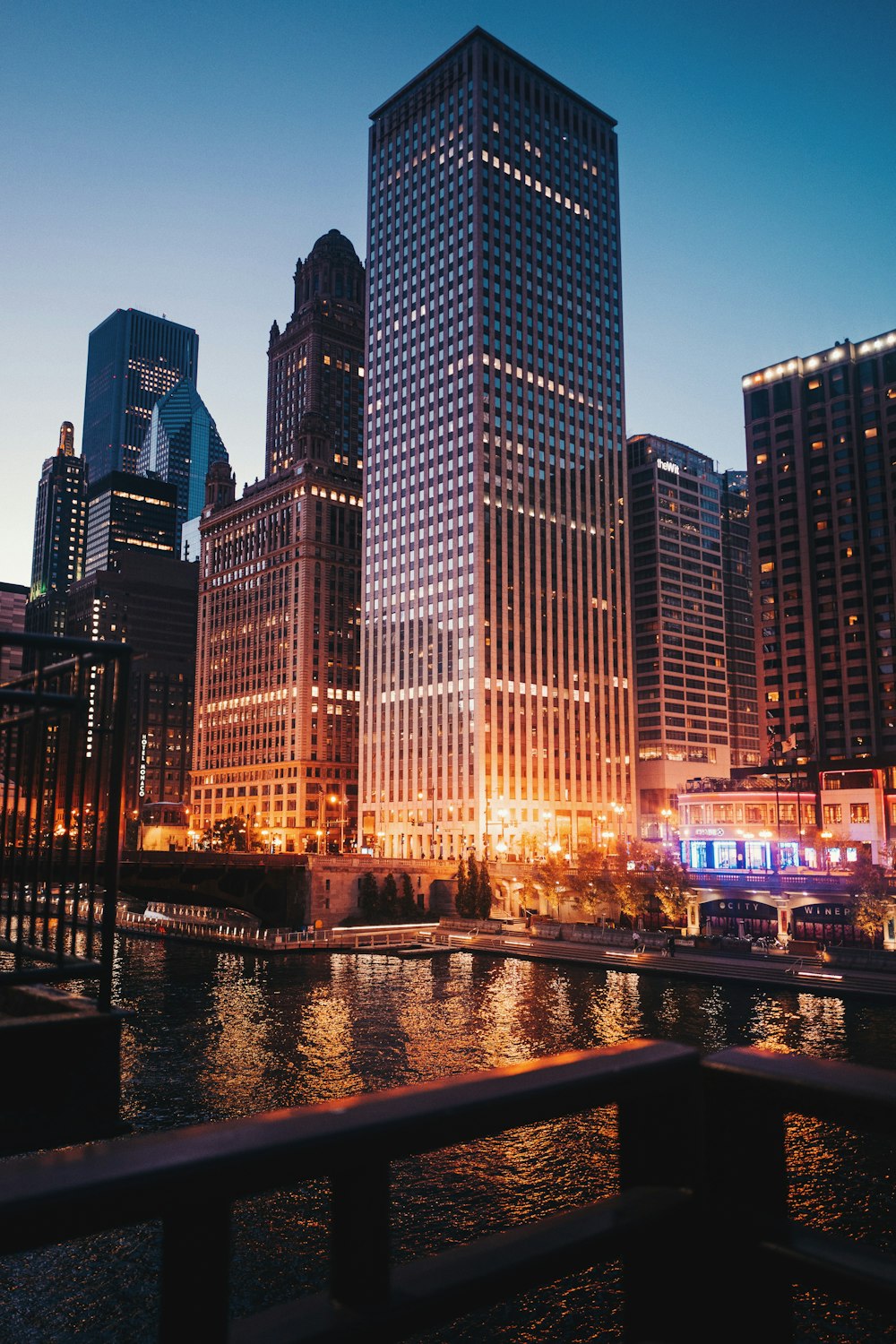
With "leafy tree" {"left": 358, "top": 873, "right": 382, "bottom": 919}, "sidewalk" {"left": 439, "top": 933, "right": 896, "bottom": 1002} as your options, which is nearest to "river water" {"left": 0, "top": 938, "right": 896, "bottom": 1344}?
"sidewalk" {"left": 439, "top": 933, "right": 896, "bottom": 1002}

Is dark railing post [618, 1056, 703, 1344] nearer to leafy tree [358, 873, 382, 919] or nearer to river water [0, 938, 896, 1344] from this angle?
river water [0, 938, 896, 1344]

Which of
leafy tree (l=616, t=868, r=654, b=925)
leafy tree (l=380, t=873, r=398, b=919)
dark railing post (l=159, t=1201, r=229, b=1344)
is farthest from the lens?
leafy tree (l=380, t=873, r=398, b=919)

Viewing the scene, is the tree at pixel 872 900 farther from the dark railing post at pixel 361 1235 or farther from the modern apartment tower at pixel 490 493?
the dark railing post at pixel 361 1235

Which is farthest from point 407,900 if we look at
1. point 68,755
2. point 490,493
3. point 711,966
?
point 68,755

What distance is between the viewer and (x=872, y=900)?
90375 millimetres

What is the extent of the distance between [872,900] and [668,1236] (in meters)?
96.3

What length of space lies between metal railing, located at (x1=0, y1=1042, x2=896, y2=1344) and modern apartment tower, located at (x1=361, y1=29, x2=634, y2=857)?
523 feet

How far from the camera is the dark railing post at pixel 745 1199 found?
3.95 meters

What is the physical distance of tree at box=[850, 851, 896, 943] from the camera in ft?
296

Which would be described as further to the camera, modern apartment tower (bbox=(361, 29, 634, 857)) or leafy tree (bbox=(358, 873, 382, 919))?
modern apartment tower (bbox=(361, 29, 634, 857))

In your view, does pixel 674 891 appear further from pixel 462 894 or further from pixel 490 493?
pixel 490 493

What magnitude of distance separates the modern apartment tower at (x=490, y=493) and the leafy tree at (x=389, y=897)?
3331cm

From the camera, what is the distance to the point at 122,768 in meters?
6.10

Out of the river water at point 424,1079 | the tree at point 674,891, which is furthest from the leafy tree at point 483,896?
the tree at point 674,891
